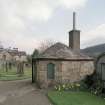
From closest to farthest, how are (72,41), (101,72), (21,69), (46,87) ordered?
(101,72)
(46,87)
(72,41)
(21,69)

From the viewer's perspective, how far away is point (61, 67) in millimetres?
22484

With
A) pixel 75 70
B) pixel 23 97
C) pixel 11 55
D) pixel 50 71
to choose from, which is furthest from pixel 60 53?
pixel 11 55

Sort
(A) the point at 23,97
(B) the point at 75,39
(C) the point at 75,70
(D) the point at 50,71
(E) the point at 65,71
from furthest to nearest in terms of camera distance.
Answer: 1. (B) the point at 75,39
2. (C) the point at 75,70
3. (E) the point at 65,71
4. (D) the point at 50,71
5. (A) the point at 23,97

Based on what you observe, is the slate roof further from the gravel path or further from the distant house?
the distant house

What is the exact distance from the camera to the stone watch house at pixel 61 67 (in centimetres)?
2216

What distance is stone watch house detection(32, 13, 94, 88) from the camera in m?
22.2

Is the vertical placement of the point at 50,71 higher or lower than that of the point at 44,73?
higher

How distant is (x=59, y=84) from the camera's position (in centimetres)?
2219

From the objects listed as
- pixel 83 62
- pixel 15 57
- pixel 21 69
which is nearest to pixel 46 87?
pixel 83 62

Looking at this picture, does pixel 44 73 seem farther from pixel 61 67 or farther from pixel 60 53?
pixel 60 53

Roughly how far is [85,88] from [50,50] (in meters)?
5.31

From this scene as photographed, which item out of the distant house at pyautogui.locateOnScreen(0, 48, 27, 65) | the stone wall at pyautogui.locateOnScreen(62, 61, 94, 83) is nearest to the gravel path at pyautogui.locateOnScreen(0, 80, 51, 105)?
the stone wall at pyautogui.locateOnScreen(62, 61, 94, 83)

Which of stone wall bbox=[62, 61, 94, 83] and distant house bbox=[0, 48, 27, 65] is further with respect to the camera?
distant house bbox=[0, 48, 27, 65]

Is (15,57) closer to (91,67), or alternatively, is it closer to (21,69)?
(21,69)
